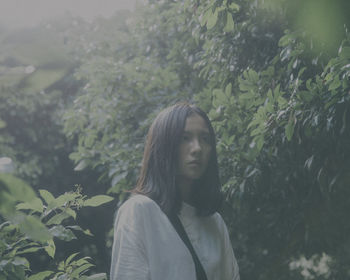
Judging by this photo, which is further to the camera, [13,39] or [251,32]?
[251,32]

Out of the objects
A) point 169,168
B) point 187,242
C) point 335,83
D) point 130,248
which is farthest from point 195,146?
point 335,83

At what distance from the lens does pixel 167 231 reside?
181 cm

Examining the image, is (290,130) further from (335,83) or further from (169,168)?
(169,168)

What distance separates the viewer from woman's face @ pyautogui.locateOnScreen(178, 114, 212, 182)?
2.00 m

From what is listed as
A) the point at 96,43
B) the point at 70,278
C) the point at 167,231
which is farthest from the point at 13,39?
the point at 96,43

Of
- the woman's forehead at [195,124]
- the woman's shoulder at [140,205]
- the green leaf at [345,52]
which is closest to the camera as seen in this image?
the woman's shoulder at [140,205]

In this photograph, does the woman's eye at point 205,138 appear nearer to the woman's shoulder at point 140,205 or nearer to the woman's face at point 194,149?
the woman's face at point 194,149

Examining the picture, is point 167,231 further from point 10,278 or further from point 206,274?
point 10,278

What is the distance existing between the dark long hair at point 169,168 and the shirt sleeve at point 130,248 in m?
0.15

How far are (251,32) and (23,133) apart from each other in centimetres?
455

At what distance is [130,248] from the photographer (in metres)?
1.72

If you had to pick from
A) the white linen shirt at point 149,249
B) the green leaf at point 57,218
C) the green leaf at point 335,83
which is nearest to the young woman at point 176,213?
the white linen shirt at point 149,249

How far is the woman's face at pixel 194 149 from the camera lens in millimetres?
1996

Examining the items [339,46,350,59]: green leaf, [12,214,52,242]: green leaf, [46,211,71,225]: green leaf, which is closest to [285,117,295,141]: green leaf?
[339,46,350,59]: green leaf
